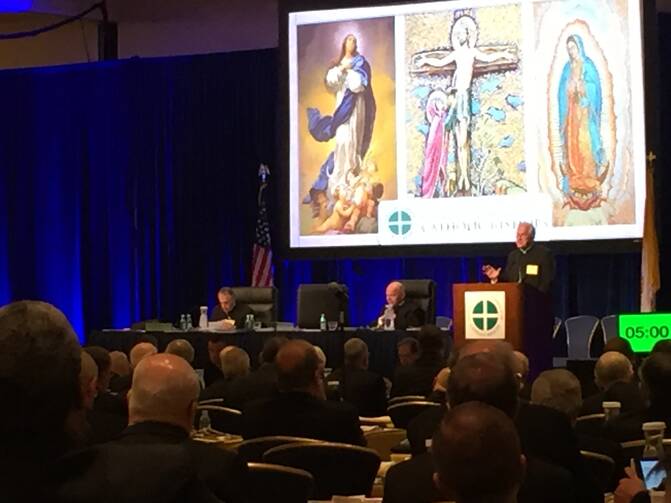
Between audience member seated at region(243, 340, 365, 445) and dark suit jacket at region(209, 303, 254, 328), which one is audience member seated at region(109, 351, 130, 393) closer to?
audience member seated at region(243, 340, 365, 445)

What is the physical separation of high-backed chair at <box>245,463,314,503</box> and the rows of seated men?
40cm

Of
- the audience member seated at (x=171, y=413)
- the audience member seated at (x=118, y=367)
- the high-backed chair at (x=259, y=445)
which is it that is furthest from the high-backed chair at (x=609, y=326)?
the audience member seated at (x=171, y=413)

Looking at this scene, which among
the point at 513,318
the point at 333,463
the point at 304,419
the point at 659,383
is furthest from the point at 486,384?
the point at 513,318

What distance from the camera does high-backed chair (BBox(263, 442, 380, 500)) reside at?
145 inches

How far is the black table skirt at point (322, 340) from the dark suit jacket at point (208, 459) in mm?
6057

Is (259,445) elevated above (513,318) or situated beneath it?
situated beneath

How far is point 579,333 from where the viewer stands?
10.8 meters

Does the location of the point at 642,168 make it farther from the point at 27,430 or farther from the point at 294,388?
the point at 27,430

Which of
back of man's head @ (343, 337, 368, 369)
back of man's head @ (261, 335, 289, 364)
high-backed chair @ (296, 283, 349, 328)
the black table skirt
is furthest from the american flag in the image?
back of man's head @ (261, 335, 289, 364)

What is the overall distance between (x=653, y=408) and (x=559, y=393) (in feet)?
1.61

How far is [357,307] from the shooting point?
12742 millimetres

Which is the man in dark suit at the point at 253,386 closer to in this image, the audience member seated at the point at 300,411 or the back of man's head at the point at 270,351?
the back of man's head at the point at 270,351

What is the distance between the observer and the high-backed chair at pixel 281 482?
3.32 metres

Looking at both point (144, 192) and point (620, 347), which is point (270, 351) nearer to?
point (620, 347)
